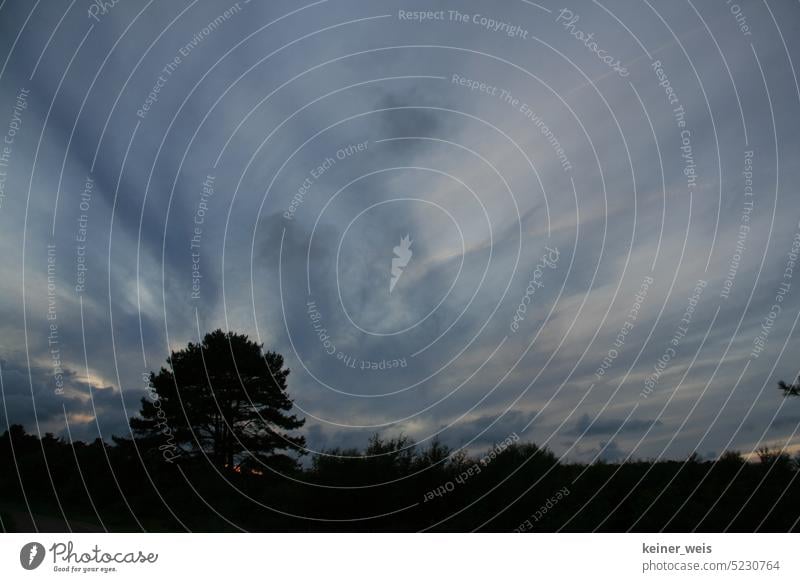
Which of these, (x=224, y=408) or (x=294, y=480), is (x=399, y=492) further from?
(x=224, y=408)

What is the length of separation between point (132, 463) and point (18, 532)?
4.42 metres

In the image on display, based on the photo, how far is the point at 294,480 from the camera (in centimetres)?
1406
